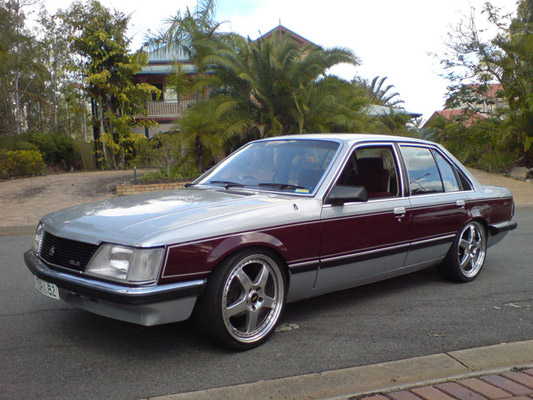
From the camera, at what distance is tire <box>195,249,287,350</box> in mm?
3551

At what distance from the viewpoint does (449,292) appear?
538 cm

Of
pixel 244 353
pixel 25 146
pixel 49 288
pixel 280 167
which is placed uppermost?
pixel 280 167

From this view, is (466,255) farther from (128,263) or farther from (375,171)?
(128,263)

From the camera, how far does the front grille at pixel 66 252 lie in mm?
3543

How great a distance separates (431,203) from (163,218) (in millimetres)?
2683

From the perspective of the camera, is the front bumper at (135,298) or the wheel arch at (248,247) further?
the wheel arch at (248,247)

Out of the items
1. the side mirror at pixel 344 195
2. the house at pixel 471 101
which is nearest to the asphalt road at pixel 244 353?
the side mirror at pixel 344 195

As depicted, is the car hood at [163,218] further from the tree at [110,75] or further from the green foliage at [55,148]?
the tree at [110,75]

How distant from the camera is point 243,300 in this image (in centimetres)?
373

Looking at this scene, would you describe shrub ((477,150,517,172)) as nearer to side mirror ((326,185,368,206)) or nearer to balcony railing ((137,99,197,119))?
side mirror ((326,185,368,206))

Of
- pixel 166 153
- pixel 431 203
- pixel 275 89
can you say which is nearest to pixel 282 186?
pixel 431 203

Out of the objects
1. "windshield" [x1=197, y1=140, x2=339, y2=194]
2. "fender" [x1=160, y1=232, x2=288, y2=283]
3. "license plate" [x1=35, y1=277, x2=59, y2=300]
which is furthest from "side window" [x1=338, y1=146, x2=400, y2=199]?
"license plate" [x1=35, y1=277, x2=59, y2=300]

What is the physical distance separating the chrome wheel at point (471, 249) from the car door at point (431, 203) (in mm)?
248

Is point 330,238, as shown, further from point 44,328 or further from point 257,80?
point 257,80
